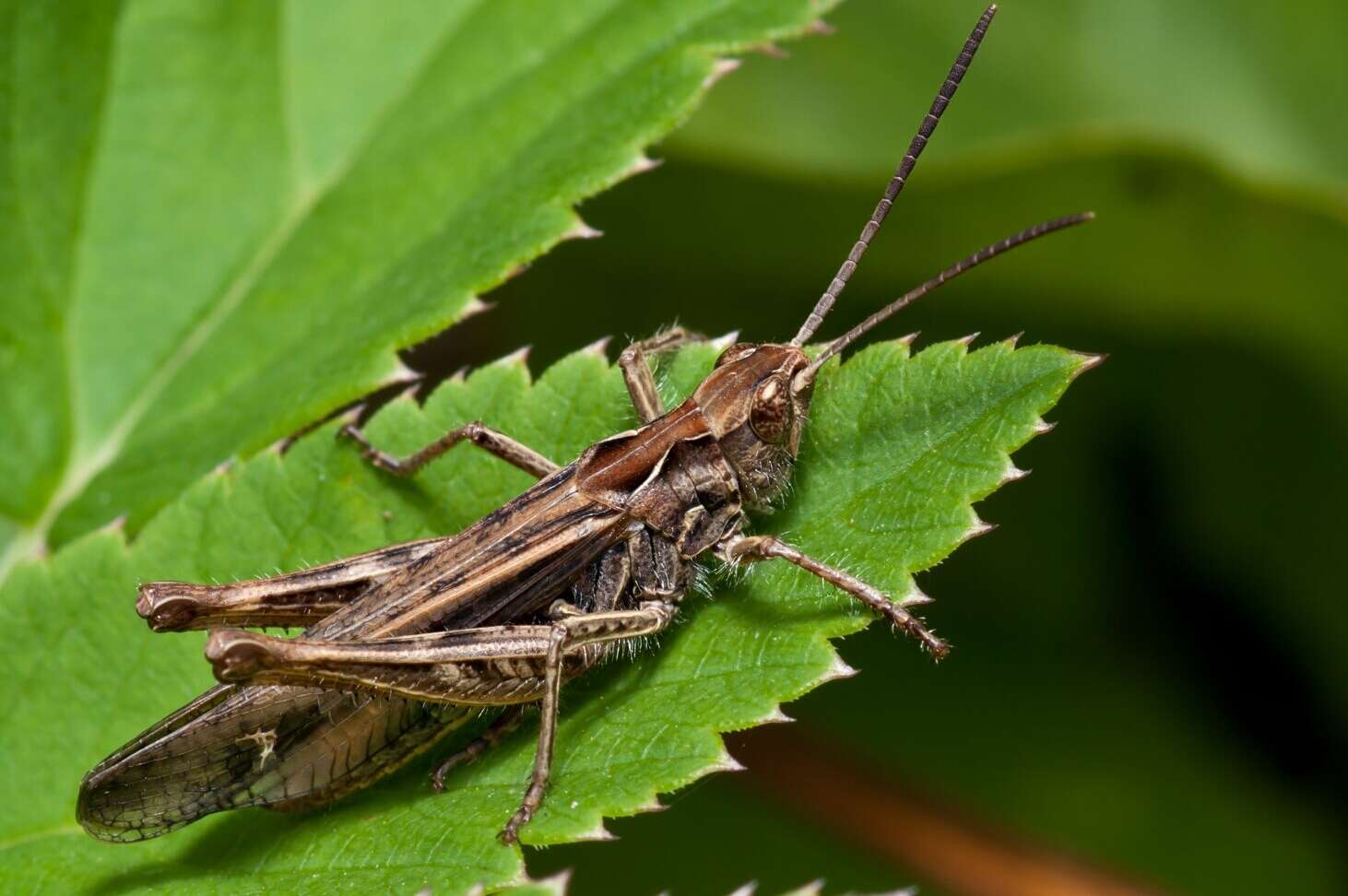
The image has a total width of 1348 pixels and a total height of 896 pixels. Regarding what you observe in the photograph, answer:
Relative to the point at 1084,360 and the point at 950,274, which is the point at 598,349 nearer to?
the point at 950,274

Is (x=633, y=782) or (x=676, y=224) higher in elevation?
(x=676, y=224)

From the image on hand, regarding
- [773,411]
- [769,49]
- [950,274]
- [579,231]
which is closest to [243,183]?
[579,231]

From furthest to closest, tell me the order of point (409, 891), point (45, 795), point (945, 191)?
point (945, 191)
point (45, 795)
point (409, 891)

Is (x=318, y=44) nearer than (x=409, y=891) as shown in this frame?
No

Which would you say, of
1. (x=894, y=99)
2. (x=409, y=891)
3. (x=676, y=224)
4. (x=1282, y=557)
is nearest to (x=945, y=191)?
(x=894, y=99)

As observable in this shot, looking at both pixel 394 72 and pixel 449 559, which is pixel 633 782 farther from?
pixel 394 72

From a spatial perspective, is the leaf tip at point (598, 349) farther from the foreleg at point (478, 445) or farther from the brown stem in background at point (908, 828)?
the brown stem in background at point (908, 828)

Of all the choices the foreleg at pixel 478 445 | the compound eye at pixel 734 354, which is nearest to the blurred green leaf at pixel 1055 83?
the compound eye at pixel 734 354
